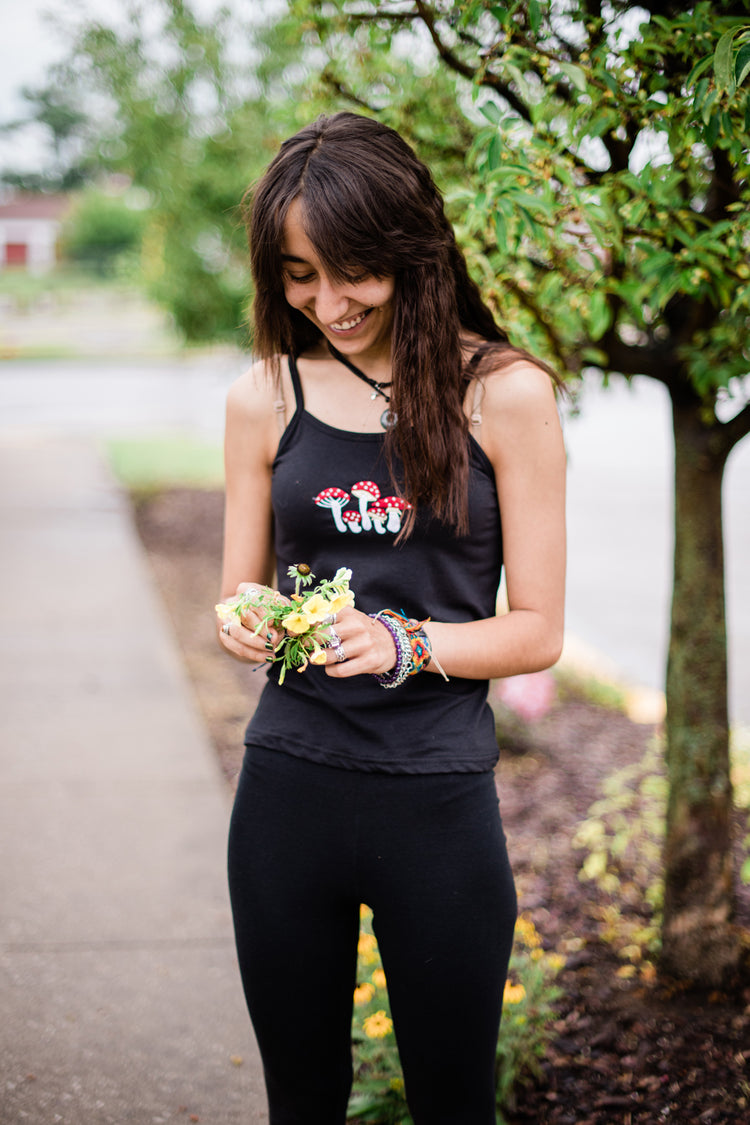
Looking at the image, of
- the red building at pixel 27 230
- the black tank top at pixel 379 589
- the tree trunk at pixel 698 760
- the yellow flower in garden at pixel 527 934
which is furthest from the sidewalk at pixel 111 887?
the red building at pixel 27 230

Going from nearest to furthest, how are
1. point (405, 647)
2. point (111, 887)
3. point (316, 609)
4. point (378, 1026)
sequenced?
point (316, 609) → point (405, 647) → point (378, 1026) → point (111, 887)

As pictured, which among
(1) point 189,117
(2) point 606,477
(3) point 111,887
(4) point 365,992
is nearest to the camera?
(4) point 365,992

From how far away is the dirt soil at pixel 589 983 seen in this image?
7.18 feet

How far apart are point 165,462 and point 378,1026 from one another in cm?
1007

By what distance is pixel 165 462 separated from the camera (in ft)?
38.2

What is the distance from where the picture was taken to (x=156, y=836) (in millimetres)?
3537

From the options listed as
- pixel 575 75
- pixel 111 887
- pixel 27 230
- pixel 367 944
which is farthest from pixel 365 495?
pixel 27 230

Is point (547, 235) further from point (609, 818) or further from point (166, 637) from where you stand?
point (166, 637)

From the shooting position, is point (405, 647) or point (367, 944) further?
point (367, 944)

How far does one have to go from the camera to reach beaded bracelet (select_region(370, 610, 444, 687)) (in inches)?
57.1

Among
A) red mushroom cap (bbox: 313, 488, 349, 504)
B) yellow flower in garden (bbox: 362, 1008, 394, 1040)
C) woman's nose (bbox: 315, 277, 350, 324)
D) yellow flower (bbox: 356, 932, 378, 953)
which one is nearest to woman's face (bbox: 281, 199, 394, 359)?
woman's nose (bbox: 315, 277, 350, 324)

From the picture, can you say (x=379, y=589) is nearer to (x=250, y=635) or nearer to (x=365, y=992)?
(x=250, y=635)

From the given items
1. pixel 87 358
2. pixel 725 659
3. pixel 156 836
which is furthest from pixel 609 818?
pixel 87 358

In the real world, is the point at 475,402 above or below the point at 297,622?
above
